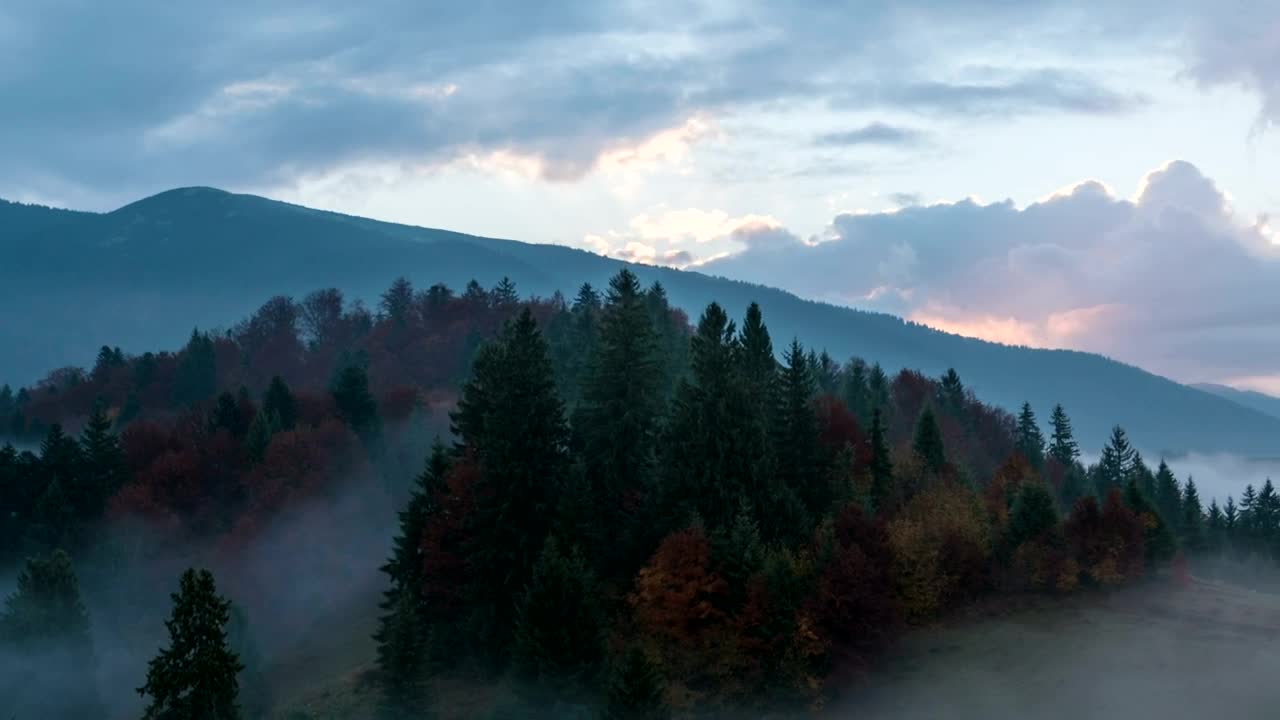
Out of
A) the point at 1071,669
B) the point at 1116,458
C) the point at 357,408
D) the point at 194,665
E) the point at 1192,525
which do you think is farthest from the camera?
the point at 1116,458

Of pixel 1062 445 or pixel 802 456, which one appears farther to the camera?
pixel 1062 445

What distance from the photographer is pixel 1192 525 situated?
130250 mm

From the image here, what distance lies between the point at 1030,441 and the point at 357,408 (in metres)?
94.9

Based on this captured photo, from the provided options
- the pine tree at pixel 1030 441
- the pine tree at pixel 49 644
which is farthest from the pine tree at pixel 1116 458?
the pine tree at pixel 49 644

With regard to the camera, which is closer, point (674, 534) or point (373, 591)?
point (674, 534)

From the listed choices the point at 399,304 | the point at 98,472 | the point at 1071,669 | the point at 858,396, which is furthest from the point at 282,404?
the point at 1071,669

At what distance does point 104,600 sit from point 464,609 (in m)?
43.8

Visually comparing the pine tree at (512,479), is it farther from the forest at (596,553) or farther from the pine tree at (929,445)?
the pine tree at (929,445)

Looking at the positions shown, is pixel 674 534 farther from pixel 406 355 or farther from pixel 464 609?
pixel 406 355

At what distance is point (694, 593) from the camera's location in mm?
61625

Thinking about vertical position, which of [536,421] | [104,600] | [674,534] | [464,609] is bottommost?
[104,600]

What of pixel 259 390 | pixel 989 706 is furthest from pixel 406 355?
pixel 989 706

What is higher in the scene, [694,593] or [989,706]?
[694,593]

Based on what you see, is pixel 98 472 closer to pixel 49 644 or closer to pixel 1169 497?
pixel 49 644
